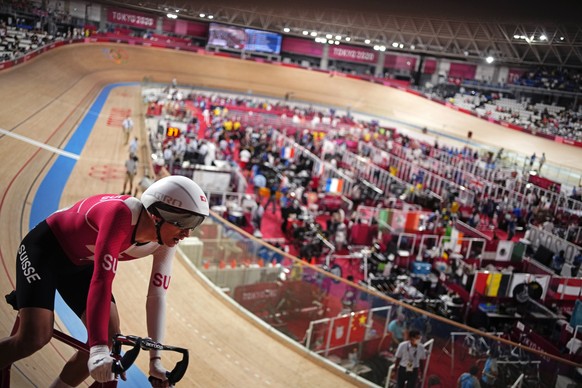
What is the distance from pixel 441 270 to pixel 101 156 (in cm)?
827

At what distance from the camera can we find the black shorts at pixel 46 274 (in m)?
1.89

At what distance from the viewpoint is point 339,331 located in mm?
5898

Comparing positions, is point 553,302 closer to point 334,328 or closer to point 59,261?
point 334,328

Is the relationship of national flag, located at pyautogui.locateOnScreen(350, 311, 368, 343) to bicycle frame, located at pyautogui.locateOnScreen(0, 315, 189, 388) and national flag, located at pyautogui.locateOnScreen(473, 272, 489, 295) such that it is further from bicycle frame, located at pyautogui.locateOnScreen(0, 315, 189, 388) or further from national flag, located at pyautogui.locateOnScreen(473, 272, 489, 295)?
bicycle frame, located at pyautogui.locateOnScreen(0, 315, 189, 388)

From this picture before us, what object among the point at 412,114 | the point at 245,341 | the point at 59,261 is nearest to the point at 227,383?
the point at 245,341

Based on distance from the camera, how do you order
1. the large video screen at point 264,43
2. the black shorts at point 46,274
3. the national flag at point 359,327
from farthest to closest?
the large video screen at point 264,43
the national flag at point 359,327
the black shorts at point 46,274

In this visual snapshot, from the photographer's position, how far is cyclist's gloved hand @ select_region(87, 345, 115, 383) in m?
1.52

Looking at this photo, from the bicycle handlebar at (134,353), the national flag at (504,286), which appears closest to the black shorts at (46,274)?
the bicycle handlebar at (134,353)

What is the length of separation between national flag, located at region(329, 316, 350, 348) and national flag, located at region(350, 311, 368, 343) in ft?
→ 0.20

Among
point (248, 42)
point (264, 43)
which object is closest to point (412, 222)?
point (264, 43)

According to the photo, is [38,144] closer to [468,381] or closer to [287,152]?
[468,381]

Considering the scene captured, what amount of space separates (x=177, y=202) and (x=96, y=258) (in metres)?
0.32

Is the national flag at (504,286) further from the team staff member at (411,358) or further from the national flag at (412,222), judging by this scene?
the team staff member at (411,358)

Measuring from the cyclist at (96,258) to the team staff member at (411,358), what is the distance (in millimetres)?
3704
